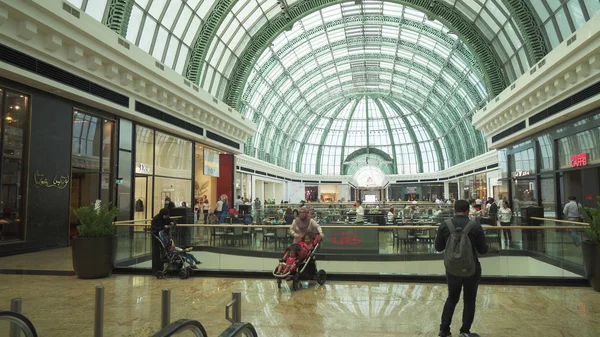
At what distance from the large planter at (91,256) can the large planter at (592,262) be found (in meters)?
8.97

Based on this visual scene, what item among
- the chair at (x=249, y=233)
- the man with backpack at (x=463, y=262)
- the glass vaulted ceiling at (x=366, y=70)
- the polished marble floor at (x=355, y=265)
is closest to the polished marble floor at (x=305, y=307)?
the man with backpack at (x=463, y=262)

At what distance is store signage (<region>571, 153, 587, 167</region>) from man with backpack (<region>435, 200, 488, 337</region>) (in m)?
10.7

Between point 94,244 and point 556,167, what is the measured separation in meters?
15.2

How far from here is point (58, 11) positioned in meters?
9.70

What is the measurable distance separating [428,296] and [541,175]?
1230cm

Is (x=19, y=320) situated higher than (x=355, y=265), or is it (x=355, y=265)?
(x=19, y=320)

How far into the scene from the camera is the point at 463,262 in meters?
4.34

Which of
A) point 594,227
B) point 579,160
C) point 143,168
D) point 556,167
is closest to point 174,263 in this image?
point 594,227

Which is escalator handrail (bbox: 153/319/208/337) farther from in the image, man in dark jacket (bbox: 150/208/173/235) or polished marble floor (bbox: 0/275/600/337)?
man in dark jacket (bbox: 150/208/173/235)

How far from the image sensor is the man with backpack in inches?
172

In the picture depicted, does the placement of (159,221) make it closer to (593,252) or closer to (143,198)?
(143,198)

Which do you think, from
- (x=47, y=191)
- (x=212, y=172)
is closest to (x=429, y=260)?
(x=47, y=191)

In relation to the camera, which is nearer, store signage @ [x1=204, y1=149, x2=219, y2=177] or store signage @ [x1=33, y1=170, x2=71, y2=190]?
store signage @ [x1=33, y1=170, x2=71, y2=190]

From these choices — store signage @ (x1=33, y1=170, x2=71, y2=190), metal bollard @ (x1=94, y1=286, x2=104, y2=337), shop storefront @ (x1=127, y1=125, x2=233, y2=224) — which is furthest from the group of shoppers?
metal bollard @ (x1=94, y1=286, x2=104, y2=337)
